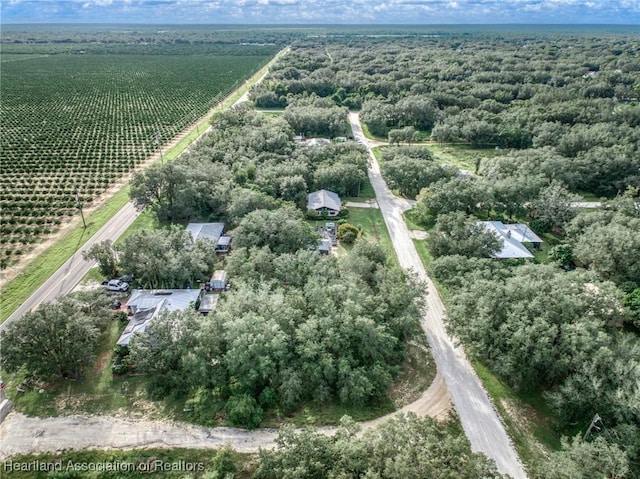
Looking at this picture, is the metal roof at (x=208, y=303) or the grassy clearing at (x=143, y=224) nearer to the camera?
the metal roof at (x=208, y=303)

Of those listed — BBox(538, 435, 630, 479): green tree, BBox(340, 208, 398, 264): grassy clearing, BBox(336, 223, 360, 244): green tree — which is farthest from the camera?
BBox(336, 223, 360, 244): green tree

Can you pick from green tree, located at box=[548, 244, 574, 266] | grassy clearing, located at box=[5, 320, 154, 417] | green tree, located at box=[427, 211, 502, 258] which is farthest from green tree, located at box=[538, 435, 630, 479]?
green tree, located at box=[548, 244, 574, 266]

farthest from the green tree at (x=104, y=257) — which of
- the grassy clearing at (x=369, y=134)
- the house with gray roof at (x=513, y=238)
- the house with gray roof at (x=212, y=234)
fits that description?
the grassy clearing at (x=369, y=134)

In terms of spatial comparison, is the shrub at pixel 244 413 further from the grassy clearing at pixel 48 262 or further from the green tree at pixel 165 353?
the grassy clearing at pixel 48 262

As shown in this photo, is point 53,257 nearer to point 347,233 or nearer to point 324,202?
point 324,202

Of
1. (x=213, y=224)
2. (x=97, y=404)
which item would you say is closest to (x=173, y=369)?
(x=97, y=404)

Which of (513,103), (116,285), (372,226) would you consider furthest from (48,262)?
(513,103)

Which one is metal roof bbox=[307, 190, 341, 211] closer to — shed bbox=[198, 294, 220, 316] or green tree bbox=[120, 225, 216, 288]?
green tree bbox=[120, 225, 216, 288]
